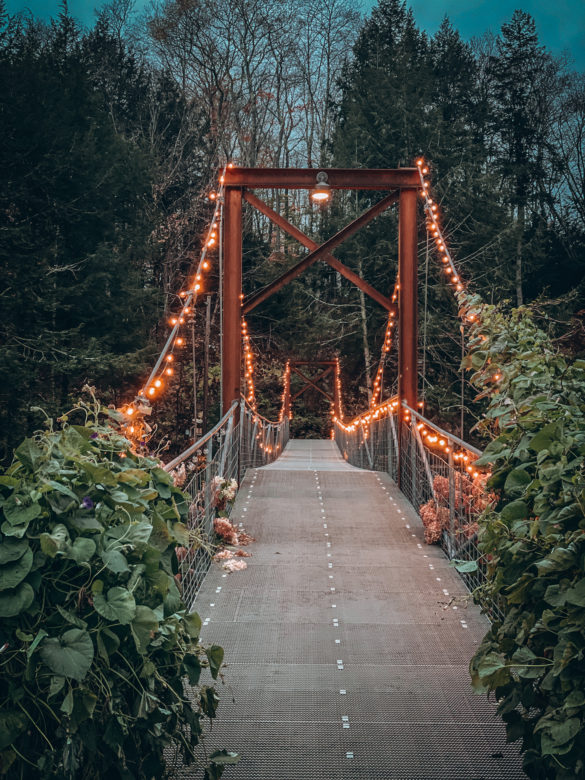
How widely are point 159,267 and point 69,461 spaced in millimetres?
18796

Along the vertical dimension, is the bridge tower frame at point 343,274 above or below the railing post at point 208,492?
above

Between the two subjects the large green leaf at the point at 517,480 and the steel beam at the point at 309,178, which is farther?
the steel beam at the point at 309,178

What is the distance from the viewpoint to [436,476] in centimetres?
486

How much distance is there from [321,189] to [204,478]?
2.91 m

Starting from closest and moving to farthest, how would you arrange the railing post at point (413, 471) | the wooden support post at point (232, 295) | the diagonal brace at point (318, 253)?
1. the railing post at point (413, 471)
2. the wooden support post at point (232, 295)
3. the diagonal brace at point (318, 253)

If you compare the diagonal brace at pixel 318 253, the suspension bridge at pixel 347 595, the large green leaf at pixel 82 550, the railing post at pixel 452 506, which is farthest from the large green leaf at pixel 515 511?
the diagonal brace at pixel 318 253

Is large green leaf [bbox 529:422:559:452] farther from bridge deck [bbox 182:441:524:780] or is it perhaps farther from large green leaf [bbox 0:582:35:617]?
large green leaf [bbox 0:582:35:617]

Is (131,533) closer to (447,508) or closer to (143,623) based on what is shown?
(143,623)

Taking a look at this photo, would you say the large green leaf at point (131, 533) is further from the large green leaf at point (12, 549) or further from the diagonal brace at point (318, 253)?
the diagonal brace at point (318, 253)

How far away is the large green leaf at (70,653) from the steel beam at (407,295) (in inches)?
215

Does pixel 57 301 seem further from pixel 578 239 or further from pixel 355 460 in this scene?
pixel 578 239

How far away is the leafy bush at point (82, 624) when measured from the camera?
1382mm

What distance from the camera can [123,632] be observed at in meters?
1.52

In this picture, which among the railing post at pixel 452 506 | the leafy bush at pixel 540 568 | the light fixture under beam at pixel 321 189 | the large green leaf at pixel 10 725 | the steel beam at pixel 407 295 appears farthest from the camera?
the steel beam at pixel 407 295
